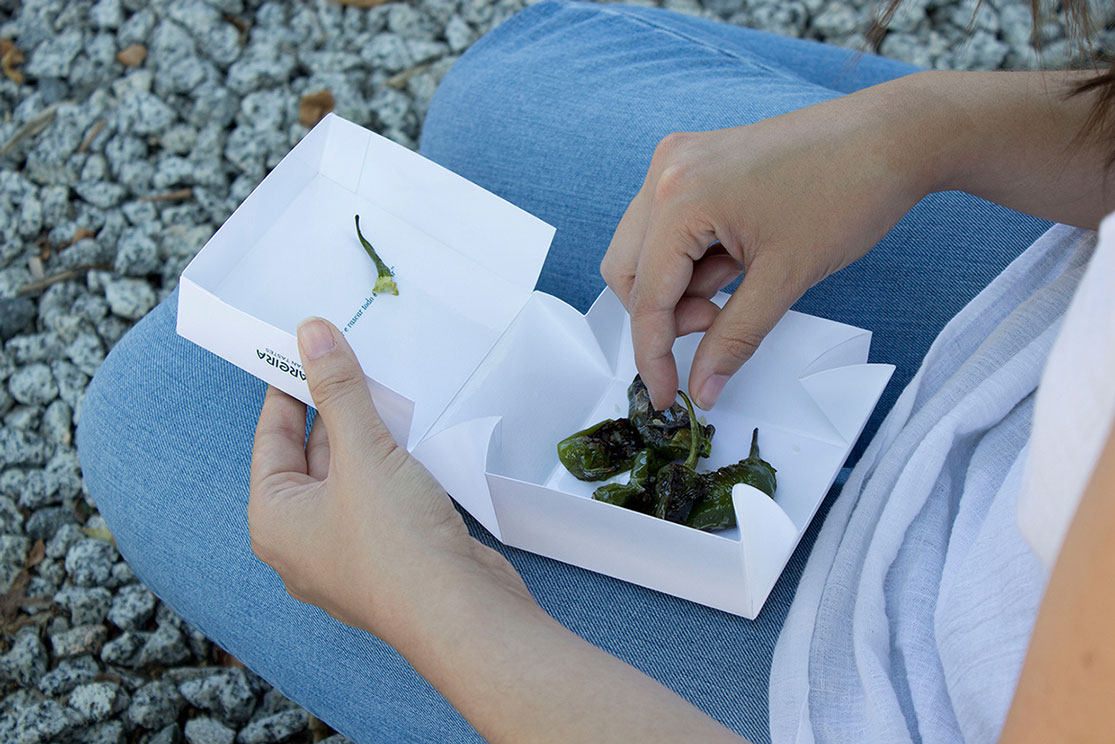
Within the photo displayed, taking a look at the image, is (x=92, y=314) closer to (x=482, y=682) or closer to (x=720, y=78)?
(x=720, y=78)

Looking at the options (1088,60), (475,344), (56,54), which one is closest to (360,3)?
(56,54)

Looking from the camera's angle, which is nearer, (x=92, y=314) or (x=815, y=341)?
(x=815, y=341)

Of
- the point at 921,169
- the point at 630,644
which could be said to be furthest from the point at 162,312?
the point at 921,169

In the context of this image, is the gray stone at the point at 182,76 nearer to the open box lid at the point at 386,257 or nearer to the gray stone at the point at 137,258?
the gray stone at the point at 137,258

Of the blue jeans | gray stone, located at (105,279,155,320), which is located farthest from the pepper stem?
gray stone, located at (105,279,155,320)

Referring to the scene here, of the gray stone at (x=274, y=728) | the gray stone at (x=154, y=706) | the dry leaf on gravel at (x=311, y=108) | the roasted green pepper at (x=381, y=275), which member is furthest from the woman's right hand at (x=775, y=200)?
the dry leaf on gravel at (x=311, y=108)

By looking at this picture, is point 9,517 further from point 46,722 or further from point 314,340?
point 314,340

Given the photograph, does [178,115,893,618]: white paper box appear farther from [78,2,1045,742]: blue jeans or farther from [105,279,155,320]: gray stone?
[105,279,155,320]: gray stone
